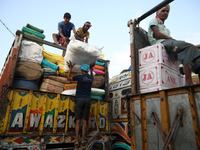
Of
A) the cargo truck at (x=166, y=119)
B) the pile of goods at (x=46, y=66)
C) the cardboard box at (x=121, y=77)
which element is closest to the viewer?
the cargo truck at (x=166, y=119)

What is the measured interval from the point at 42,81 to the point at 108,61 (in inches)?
86.5

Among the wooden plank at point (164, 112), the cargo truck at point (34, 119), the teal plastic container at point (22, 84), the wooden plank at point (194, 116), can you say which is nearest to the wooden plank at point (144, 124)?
the wooden plank at point (164, 112)

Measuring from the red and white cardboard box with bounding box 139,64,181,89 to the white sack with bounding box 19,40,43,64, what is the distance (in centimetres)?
264

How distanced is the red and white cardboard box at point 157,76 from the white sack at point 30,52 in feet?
8.65

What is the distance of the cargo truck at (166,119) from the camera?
5.79 feet

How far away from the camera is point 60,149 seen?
3072mm

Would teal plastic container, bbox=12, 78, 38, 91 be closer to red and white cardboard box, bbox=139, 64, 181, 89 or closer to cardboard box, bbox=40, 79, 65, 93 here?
cardboard box, bbox=40, 79, 65, 93

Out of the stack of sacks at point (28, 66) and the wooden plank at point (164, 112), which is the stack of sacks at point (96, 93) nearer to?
the stack of sacks at point (28, 66)

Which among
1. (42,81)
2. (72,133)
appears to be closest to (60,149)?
(72,133)

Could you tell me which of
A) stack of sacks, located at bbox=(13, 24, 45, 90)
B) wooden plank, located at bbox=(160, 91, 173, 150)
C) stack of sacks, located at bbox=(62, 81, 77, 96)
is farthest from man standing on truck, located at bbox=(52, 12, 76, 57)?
wooden plank, located at bbox=(160, 91, 173, 150)

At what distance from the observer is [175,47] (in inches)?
110

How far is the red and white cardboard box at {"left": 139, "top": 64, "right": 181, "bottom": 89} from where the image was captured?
106 inches

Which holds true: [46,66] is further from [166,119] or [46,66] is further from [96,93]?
[166,119]

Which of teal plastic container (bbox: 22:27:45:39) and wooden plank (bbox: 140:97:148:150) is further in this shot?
teal plastic container (bbox: 22:27:45:39)
